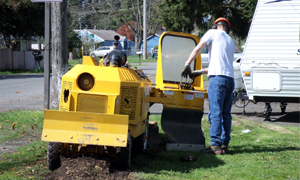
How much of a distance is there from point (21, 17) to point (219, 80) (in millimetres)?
20572

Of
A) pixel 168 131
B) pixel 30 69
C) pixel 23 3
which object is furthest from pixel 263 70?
pixel 30 69

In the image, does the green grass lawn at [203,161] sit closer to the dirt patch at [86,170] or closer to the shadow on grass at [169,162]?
the shadow on grass at [169,162]

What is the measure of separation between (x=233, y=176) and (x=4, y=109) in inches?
281

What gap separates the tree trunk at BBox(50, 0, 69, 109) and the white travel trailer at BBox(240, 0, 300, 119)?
4.64 meters

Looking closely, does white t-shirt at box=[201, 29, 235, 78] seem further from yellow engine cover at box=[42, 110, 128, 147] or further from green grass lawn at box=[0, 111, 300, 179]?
yellow engine cover at box=[42, 110, 128, 147]

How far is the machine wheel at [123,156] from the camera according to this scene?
16.0 ft

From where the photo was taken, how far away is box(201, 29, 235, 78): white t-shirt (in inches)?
237

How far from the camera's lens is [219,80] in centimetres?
599

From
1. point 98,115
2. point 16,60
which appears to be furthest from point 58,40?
point 16,60

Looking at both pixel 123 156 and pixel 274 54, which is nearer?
pixel 123 156

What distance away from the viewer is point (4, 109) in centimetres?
1015

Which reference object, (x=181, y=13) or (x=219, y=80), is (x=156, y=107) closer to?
(x=219, y=80)

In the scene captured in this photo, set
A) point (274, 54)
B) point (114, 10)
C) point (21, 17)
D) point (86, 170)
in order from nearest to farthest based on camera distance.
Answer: point (86, 170), point (274, 54), point (21, 17), point (114, 10)

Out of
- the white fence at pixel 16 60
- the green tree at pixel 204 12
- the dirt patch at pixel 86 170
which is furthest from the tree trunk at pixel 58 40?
the white fence at pixel 16 60
